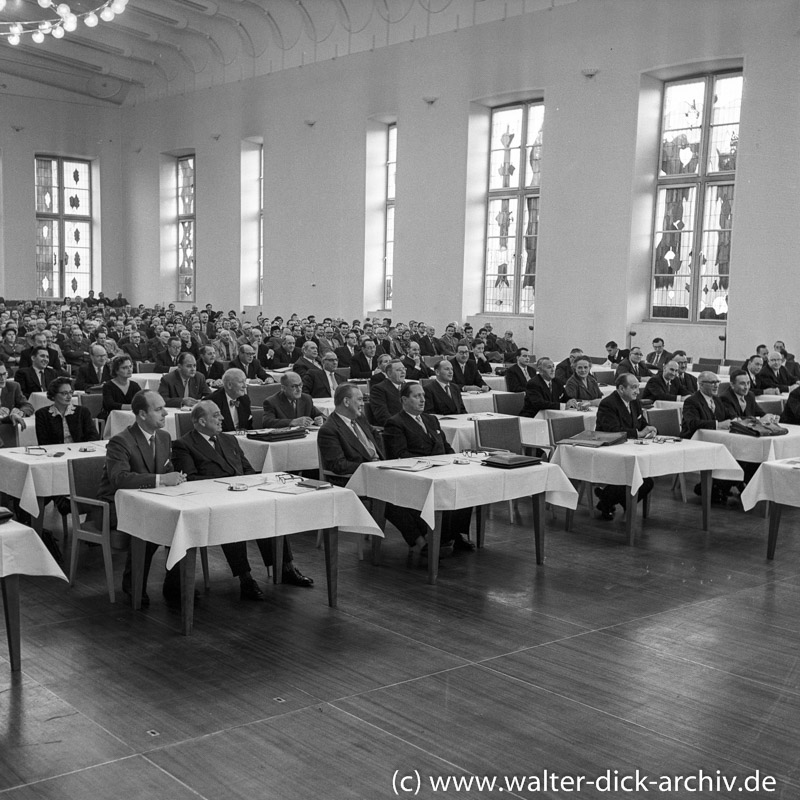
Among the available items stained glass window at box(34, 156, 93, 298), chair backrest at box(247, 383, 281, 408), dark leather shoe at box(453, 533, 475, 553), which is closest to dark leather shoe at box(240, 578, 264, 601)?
dark leather shoe at box(453, 533, 475, 553)

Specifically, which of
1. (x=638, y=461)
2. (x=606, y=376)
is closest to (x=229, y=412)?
(x=638, y=461)

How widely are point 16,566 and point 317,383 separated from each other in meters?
6.79

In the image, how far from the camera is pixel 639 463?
7.62m

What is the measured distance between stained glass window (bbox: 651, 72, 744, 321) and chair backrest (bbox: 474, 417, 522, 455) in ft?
37.5

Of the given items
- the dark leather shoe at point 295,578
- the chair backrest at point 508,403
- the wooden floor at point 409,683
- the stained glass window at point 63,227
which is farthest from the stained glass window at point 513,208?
the stained glass window at point 63,227

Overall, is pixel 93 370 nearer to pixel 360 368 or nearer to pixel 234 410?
pixel 234 410

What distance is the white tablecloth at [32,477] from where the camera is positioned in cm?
671

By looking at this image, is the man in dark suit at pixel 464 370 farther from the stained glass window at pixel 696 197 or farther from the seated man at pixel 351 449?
the stained glass window at pixel 696 197

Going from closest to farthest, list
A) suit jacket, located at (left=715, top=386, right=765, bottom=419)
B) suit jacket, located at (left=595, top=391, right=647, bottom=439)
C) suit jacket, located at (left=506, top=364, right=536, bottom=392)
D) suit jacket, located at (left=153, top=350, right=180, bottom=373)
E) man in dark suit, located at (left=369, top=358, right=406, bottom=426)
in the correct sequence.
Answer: suit jacket, located at (left=595, top=391, right=647, bottom=439) → man in dark suit, located at (left=369, top=358, right=406, bottom=426) → suit jacket, located at (left=715, top=386, right=765, bottom=419) → suit jacket, located at (left=506, top=364, right=536, bottom=392) → suit jacket, located at (left=153, top=350, right=180, bottom=373)

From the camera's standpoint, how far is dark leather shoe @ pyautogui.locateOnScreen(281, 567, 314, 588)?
6371 millimetres

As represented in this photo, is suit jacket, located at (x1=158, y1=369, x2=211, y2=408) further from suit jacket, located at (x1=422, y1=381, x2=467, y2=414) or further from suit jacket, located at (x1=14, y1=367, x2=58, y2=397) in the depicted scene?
suit jacket, located at (x1=422, y1=381, x2=467, y2=414)

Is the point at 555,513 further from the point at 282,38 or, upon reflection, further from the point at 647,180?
the point at 282,38

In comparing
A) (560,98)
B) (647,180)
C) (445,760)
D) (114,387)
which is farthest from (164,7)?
(445,760)

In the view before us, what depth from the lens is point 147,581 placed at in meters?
6.34
